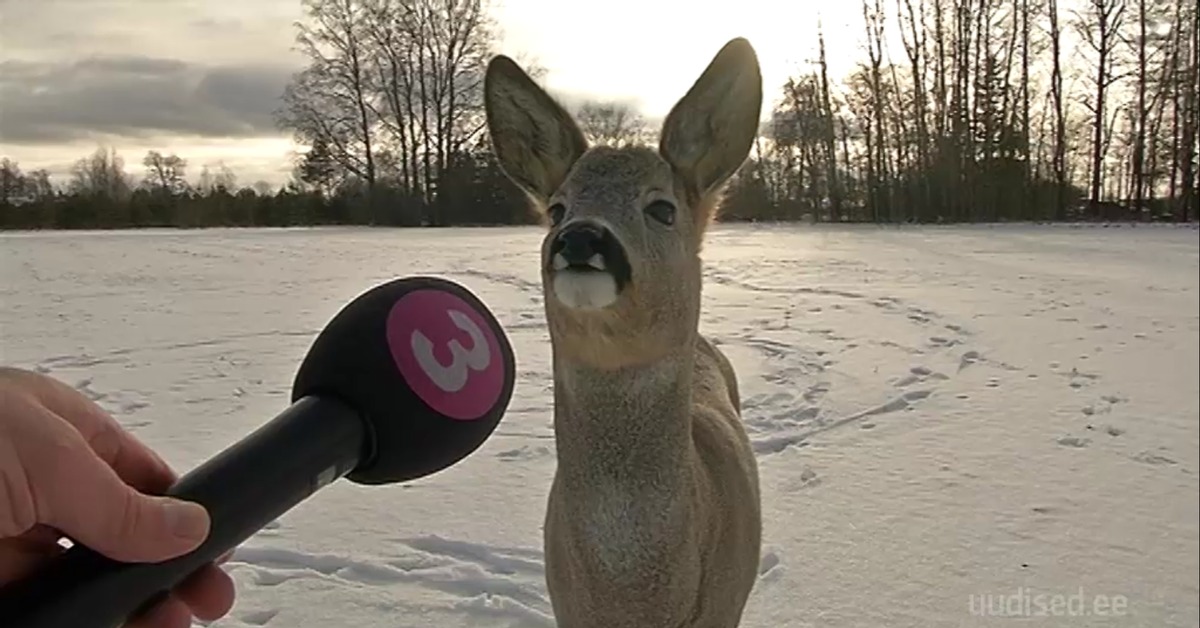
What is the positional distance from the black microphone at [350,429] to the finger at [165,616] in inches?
1.1

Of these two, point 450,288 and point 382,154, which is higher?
point 382,154

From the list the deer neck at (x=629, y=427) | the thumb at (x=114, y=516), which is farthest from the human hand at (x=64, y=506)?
the deer neck at (x=629, y=427)

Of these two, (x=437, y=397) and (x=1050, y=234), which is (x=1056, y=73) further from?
(x=437, y=397)

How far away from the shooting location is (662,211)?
2.41 m

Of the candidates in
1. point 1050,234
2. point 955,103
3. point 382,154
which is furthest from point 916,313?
point 955,103

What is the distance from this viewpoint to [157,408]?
261 inches

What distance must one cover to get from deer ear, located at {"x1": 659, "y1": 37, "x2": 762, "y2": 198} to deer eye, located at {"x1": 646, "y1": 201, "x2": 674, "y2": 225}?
0.23 metres

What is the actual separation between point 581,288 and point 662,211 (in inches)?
18.8

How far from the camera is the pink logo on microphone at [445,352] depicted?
54.5 inches

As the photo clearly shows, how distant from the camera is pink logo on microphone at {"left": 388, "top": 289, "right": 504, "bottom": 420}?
4.54 feet

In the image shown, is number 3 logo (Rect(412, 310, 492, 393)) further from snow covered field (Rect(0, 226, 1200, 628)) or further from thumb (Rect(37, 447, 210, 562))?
snow covered field (Rect(0, 226, 1200, 628))

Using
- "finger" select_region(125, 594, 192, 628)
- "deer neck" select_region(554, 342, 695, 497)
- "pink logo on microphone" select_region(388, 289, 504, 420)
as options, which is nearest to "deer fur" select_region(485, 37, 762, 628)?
"deer neck" select_region(554, 342, 695, 497)

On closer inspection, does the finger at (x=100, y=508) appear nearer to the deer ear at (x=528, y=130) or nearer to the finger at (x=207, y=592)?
the finger at (x=207, y=592)

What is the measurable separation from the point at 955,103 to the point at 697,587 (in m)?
26.7
